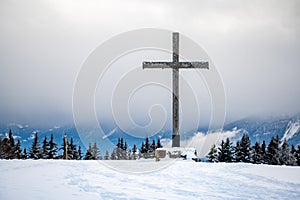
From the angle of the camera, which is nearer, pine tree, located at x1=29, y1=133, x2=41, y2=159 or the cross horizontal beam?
the cross horizontal beam

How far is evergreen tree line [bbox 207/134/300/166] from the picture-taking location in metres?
33.5

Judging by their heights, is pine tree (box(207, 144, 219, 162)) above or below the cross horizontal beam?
below

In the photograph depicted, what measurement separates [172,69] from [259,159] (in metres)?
26.8

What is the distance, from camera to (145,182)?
6652mm

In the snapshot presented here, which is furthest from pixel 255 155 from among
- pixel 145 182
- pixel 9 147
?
pixel 145 182

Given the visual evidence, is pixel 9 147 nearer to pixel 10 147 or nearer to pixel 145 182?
pixel 10 147

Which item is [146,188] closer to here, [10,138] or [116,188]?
[116,188]

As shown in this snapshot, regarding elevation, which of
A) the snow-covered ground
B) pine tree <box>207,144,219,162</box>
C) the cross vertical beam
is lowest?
pine tree <box>207,144,219,162</box>

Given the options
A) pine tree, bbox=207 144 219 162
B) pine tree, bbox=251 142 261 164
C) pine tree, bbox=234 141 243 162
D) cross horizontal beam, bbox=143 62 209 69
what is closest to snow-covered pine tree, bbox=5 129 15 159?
pine tree, bbox=207 144 219 162

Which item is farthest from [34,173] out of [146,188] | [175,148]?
[175,148]

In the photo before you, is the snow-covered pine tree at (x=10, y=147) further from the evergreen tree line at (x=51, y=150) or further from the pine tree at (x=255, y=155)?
the pine tree at (x=255, y=155)

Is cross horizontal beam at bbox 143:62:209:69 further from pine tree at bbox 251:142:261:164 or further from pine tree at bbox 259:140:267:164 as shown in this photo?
pine tree at bbox 259:140:267:164

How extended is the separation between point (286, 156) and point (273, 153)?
2.22 meters

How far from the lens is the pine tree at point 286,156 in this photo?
3247 centimetres
